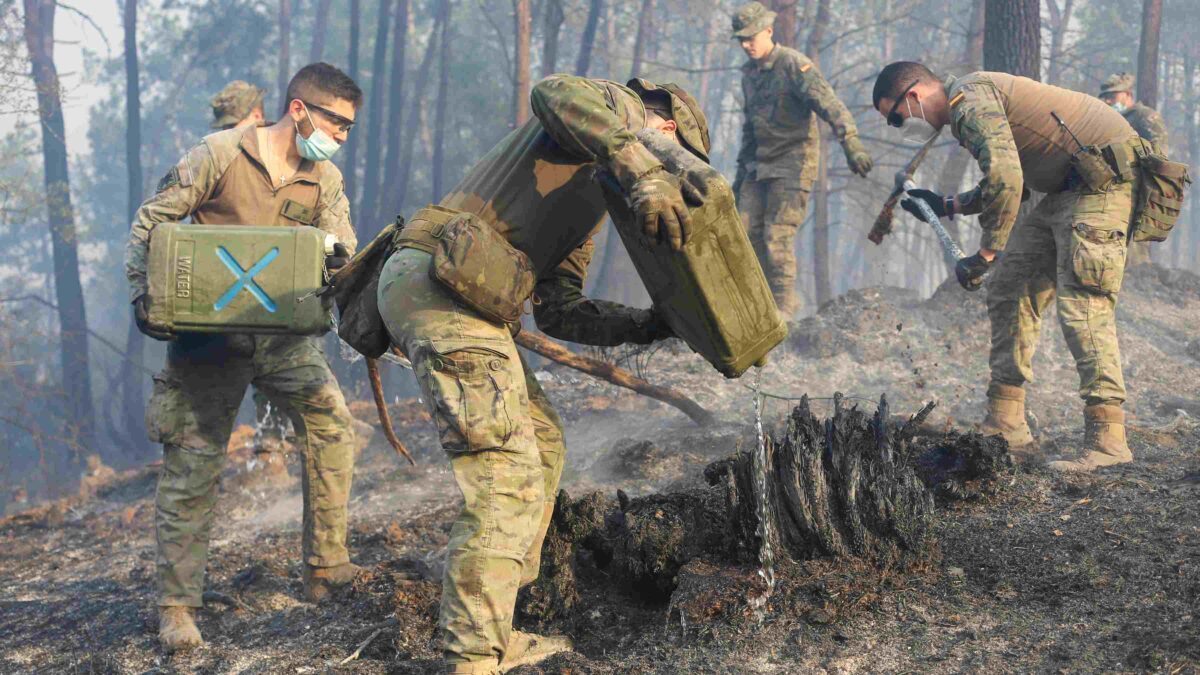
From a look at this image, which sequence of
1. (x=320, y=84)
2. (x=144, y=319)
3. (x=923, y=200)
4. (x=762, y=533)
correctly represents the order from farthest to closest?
(x=923, y=200)
(x=320, y=84)
(x=144, y=319)
(x=762, y=533)

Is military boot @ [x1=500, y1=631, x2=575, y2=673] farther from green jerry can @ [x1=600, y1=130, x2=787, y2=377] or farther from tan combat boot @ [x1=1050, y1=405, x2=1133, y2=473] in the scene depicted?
tan combat boot @ [x1=1050, y1=405, x2=1133, y2=473]

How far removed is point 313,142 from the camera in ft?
13.4

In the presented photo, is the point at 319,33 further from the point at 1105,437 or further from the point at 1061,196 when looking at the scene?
the point at 1105,437

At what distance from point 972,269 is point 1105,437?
99 centimetres

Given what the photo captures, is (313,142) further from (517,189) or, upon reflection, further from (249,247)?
(517,189)

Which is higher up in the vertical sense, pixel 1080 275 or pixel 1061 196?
pixel 1061 196

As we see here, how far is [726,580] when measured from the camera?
307cm

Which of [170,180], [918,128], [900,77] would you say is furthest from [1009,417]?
[170,180]

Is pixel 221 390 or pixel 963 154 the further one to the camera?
pixel 963 154

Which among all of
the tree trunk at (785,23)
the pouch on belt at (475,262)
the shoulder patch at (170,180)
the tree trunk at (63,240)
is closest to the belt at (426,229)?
the pouch on belt at (475,262)

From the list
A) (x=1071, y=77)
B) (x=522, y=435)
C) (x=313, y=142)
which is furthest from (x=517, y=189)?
(x=1071, y=77)

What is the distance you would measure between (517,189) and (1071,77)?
93.5 feet

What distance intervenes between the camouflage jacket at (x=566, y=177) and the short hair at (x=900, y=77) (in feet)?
7.67

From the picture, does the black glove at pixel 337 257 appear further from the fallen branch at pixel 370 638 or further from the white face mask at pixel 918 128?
the white face mask at pixel 918 128
